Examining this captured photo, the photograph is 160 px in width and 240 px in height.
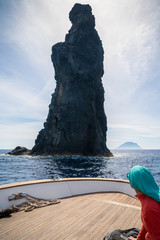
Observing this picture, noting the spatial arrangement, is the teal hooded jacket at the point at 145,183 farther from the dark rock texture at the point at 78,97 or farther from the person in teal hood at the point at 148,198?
the dark rock texture at the point at 78,97

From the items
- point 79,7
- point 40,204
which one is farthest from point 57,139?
point 79,7

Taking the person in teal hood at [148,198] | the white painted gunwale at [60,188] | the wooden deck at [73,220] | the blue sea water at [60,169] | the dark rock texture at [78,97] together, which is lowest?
the blue sea water at [60,169]

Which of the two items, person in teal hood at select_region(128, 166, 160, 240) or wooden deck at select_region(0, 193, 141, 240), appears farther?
wooden deck at select_region(0, 193, 141, 240)

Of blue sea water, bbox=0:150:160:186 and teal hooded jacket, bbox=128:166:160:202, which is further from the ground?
teal hooded jacket, bbox=128:166:160:202

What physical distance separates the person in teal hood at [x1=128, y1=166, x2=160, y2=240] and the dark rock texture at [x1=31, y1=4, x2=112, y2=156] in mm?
51053

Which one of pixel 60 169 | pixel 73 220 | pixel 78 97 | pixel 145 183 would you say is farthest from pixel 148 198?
pixel 78 97

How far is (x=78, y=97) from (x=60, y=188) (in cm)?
5576

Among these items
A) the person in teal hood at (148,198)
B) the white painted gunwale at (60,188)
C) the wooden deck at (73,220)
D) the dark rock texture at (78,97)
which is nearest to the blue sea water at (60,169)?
the white painted gunwale at (60,188)

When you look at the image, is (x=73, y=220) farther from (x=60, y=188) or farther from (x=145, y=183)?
(x=145, y=183)

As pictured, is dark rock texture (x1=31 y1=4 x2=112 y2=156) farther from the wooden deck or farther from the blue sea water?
the wooden deck

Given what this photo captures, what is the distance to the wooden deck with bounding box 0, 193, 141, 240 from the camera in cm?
258

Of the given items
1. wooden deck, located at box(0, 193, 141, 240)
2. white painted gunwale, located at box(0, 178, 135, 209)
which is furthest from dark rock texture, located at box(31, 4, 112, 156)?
wooden deck, located at box(0, 193, 141, 240)

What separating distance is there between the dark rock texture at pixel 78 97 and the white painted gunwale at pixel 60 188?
4730 cm

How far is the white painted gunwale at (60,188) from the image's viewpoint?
12.4ft
